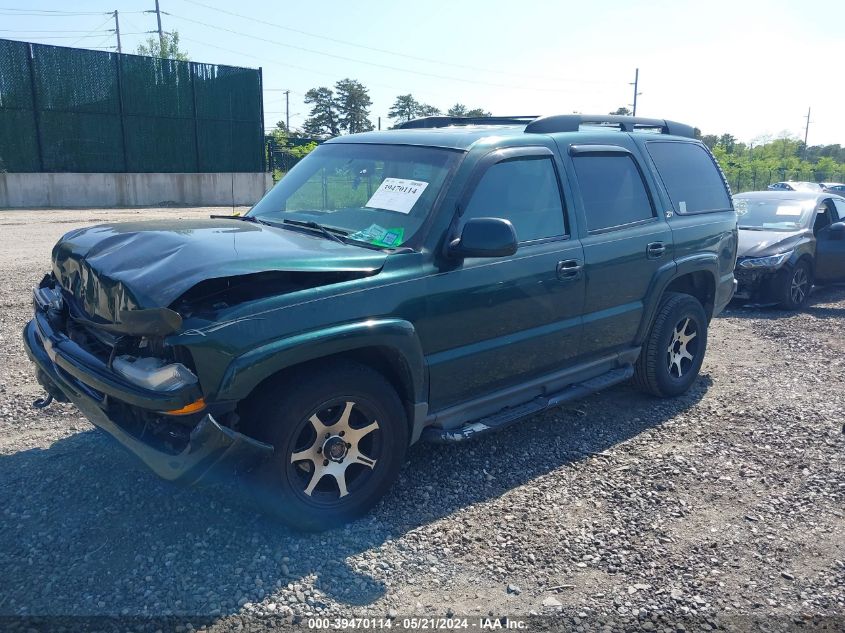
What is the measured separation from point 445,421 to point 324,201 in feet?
5.10

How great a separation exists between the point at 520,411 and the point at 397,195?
4.85ft

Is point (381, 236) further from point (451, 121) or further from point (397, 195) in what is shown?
point (451, 121)

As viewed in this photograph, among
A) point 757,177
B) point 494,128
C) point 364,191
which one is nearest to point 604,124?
point 494,128

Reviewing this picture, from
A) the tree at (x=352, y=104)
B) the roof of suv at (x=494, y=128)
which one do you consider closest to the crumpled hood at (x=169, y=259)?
the roof of suv at (x=494, y=128)

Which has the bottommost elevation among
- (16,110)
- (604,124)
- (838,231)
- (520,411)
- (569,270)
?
(520,411)

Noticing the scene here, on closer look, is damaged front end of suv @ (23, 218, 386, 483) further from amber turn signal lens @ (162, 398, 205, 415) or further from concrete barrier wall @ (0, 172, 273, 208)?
concrete barrier wall @ (0, 172, 273, 208)

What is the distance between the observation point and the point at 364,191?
416cm

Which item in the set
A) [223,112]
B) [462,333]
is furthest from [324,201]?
[223,112]

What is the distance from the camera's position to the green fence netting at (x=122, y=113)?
22844 millimetres

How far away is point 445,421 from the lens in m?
3.88

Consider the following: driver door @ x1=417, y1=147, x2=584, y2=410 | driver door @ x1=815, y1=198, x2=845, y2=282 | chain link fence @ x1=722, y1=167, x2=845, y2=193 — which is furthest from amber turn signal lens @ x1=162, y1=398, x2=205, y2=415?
chain link fence @ x1=722, y1=167, x2=845, y2=193

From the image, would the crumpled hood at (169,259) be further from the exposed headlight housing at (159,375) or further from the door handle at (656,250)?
the door handle at (656,250)

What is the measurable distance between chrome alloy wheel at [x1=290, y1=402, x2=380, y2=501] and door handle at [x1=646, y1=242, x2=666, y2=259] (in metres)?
2.53

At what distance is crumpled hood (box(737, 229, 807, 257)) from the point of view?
8969mm
